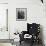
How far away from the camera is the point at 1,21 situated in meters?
3.97

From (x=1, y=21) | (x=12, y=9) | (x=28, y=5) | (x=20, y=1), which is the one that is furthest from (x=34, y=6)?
(x=1, y=21)

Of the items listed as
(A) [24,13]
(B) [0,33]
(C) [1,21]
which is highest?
(A) [24,13]

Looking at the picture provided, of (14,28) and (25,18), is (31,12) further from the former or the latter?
(14,28)

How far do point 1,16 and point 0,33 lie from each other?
24.9 inches

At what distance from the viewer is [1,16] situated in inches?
156

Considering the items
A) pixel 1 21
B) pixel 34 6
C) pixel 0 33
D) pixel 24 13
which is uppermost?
pixel 34 6

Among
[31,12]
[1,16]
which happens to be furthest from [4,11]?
[31,12]

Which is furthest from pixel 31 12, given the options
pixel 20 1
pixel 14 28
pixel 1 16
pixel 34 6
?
pixel 1 16

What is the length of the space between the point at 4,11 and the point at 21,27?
0.86 metres

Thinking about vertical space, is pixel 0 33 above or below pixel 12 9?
below

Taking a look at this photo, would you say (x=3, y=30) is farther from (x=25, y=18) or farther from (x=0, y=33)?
(x=25, y=18)

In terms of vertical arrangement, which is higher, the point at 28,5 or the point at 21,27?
the point at 28,5

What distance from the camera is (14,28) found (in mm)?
3936

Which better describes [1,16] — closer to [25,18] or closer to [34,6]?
[25,18]
